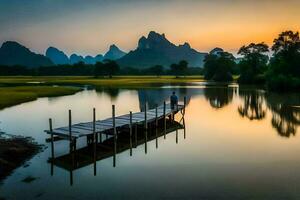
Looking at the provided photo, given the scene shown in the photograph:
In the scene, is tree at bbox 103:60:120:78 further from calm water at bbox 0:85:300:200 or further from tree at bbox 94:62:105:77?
calm water at bbox 0:85:300:200

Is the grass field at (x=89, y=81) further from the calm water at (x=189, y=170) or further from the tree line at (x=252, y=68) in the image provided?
the calm water at (x=189, y=170)

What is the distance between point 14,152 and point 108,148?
610cm

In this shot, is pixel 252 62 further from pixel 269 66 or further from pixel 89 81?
pixel 89 81

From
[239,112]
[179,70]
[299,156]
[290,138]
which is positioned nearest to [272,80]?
[239,112]

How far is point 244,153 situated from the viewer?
21.7m

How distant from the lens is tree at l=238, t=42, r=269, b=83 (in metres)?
109

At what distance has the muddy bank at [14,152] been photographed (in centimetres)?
1764

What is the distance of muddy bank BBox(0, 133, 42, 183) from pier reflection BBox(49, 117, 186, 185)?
6.37 feet

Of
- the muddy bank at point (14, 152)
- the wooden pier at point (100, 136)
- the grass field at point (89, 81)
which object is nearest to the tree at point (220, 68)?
the grass field at point (89, 81)

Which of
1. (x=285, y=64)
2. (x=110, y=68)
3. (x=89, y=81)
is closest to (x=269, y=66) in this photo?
→ (x=285, y=64)

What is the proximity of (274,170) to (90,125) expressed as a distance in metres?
13.1

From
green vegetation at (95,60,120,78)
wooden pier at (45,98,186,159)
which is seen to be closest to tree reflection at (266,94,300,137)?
wooden pier at (45,98,186,159)

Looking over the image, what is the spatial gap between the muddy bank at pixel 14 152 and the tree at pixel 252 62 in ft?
312

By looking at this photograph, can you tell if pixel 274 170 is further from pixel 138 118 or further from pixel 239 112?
pixel 239 112
